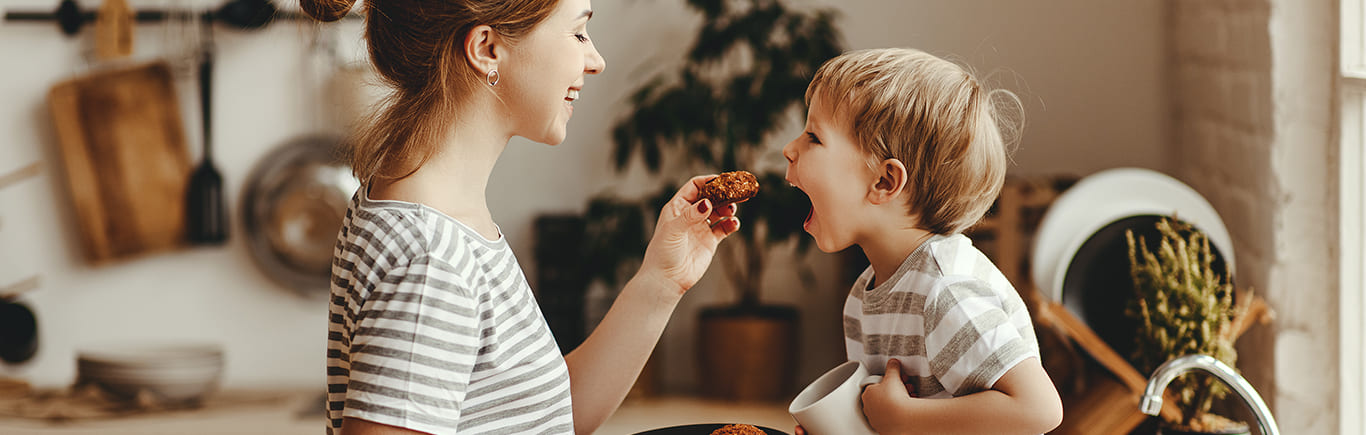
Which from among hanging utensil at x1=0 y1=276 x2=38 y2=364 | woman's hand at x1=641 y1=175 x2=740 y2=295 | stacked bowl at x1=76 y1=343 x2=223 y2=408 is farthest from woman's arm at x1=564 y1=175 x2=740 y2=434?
hanging utensil at x1=0 y1=276 x2=38 y2=364

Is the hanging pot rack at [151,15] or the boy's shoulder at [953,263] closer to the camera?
the boy's shoulder at [953,263]

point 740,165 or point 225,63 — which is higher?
point 225,63

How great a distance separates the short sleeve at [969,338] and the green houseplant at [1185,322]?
105 centimetres

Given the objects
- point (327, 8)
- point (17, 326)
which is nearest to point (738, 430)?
point (327, 8)

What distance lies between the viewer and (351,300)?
0.98 meters

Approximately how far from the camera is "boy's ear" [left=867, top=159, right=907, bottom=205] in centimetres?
115

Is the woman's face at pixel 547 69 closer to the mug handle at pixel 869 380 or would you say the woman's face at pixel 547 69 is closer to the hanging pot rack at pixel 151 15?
the mug handle at pixel 869 380

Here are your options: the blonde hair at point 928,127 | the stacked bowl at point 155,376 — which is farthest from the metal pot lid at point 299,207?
the blonde hair at point 928,127

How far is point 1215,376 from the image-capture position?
1.22m

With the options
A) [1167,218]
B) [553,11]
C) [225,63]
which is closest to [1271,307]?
[1167,218]

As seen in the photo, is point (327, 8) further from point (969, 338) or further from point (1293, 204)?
point (1293, 204)

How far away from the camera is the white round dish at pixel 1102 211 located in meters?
2.23

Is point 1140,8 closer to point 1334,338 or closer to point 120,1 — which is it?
point 1334,338

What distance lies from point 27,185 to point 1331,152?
355cm
